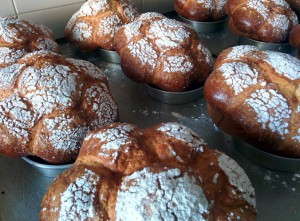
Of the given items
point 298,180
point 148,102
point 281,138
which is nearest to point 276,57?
point 281,138

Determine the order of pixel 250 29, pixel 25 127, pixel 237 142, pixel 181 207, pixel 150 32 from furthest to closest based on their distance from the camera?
pixel 250 29, pixel 150 32, pixel 237 142, pixel 25 127, pixel 181 207

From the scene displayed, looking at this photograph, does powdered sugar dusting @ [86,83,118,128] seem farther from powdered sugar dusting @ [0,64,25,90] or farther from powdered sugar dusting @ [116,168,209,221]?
powdered sugar dusting @ [116,168,209,221]

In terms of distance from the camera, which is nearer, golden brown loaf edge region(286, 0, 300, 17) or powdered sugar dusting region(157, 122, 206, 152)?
powdered sugar dusting region(157, 122, 206, 152)

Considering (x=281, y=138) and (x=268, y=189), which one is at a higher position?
(x=281, y=138)

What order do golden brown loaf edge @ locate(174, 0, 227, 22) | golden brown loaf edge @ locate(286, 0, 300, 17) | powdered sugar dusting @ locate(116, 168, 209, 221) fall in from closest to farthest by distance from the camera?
powdered sugar dusting @ locate(116, 168, 209, 221)
golden brown loaf edge @ locate(174, 0, 227, 22)
golden brown loaf edge @ locate(286, 0, 300, 17)

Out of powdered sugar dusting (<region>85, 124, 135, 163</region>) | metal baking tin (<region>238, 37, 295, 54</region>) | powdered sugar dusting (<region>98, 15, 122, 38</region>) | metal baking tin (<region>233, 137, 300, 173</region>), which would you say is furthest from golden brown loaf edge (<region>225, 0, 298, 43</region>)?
powdered sugar dusting (<region>85, 124, 135, 163</region>)

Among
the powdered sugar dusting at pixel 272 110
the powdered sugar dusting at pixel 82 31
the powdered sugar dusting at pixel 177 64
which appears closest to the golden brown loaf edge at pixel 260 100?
the powdered sugar dusting at pixel 272 110

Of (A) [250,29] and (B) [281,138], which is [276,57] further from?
(A) [250,29]

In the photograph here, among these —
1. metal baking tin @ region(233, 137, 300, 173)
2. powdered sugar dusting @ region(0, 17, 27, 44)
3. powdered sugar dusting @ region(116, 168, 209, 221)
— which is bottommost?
metal baking tin @ region(233, 137, 300, 173)
